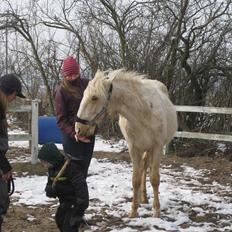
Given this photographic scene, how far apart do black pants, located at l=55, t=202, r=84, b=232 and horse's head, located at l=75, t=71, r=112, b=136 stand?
0.74 metres

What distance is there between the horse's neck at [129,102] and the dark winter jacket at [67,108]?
373 millimetres

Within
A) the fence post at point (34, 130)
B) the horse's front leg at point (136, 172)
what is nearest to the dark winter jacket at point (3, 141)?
the horse's front leg at point (136, 172)

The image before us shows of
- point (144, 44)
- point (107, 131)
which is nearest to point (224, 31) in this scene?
point (144, 44)

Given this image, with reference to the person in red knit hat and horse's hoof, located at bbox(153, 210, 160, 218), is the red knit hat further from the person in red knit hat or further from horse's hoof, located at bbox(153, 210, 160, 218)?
horse's hoof, located at bbox(153, 210, 160, 218)

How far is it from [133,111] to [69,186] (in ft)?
4.25

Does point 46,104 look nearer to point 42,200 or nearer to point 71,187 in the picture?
point 42,200

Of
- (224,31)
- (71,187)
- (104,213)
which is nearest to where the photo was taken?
(71,187)

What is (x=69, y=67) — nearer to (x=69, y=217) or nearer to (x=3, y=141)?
(x=3, y=141)

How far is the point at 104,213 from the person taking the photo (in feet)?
16.4

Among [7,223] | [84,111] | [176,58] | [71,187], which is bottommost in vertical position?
[7,223]

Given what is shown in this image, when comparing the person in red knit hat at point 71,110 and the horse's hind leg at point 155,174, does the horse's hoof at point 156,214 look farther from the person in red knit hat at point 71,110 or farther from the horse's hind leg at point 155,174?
the person in red knit hat at point 71,110

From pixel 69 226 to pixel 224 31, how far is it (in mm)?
7055

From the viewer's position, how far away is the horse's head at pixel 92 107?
411 centimetres

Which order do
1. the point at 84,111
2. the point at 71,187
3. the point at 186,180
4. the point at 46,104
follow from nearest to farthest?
1. the point at 71,187
2. the point at 84,111
3. the point at 186,180
4. the point at 46,104
